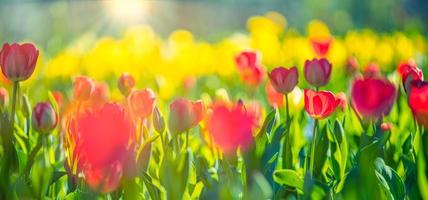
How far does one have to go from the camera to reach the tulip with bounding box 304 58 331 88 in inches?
67.8

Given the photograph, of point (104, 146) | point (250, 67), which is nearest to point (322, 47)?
point (250, 67)

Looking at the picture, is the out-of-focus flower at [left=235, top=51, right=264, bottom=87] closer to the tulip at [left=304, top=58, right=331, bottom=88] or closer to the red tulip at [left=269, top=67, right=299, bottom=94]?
the tulip at [left=304, top=58, right=331, bottom=88]

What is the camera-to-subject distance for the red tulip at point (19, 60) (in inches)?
58.9

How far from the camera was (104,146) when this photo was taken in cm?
113

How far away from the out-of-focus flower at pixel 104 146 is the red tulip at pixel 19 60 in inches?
14.0

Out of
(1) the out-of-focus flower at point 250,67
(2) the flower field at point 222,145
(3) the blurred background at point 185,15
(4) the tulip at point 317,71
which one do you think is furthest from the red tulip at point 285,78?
(3) the blurred background at point 185,15

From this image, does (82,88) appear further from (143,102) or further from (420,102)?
(420,102)

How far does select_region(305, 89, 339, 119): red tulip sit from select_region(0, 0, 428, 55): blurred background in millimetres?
6189

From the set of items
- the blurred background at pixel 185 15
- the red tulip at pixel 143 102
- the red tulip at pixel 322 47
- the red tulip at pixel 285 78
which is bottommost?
the red tulip at pixel 143 102

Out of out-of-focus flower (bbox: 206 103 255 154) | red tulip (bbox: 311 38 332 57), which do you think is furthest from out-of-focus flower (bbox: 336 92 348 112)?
red tulip (bbox: 311 38 332 57)

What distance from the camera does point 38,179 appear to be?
1501 mm

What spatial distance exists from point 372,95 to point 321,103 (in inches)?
4.2

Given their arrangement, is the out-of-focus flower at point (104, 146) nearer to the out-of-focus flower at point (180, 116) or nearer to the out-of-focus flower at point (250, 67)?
the out-of-focus flower at point (180, 116)

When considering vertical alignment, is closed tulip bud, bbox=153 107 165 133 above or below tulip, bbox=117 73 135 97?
below
